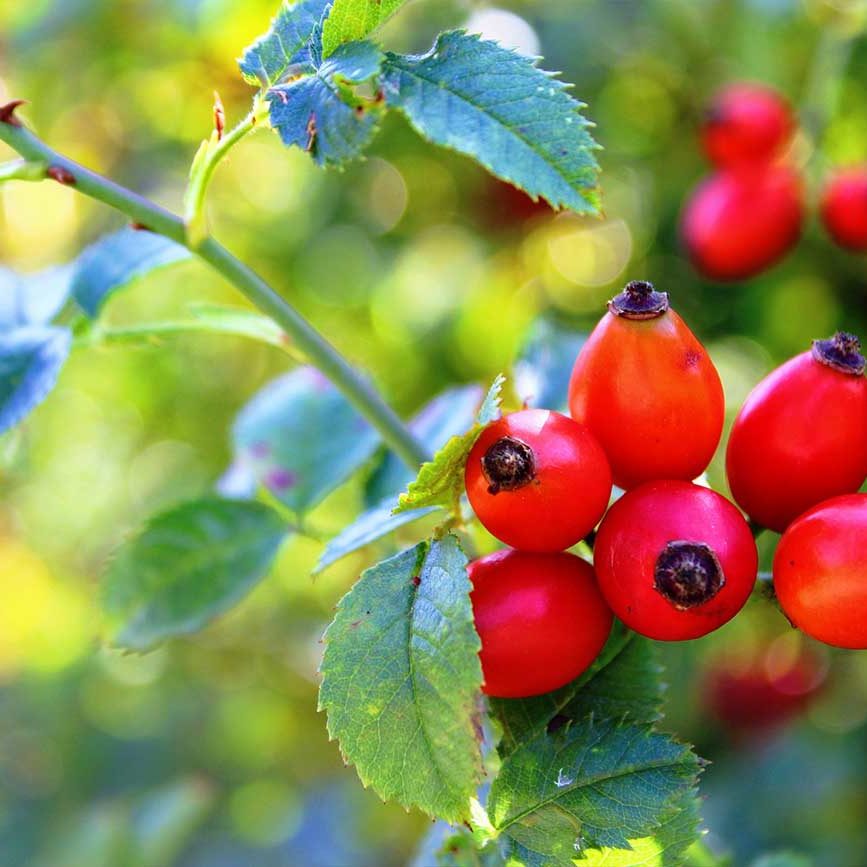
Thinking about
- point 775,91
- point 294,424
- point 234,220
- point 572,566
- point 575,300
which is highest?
point 572,566

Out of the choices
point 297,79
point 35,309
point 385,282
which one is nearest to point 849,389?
point 297,79

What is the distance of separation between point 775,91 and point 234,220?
1685 mm

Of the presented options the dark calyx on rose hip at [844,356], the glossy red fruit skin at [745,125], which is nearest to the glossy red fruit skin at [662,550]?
the dark calyx on rose hip at [844,356]

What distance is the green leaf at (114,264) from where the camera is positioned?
1.53 metres

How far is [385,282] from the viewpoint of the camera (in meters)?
3.38

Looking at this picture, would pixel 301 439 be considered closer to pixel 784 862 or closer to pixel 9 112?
pixel 9 112

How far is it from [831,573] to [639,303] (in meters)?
0.34

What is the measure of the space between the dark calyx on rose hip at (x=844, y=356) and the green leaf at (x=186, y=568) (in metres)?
0.93

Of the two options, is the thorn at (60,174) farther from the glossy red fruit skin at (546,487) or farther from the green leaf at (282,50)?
the glossy red fruit skin at (546,487)

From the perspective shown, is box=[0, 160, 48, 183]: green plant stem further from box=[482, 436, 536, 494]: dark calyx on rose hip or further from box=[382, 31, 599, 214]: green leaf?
box=[482, 436, 536, 494]: dark calyx on rose hip

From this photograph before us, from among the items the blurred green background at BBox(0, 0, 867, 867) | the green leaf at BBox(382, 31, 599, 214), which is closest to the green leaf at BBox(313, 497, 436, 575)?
the green leaf at BBox(382, 31, 599, 214)

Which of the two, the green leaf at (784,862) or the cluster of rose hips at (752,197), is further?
the cluster of rose hips at (752,197)

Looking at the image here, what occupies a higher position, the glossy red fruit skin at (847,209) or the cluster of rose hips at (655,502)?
the cluster of rose hips at (655,502)

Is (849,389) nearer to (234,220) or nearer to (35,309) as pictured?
(35,309)
